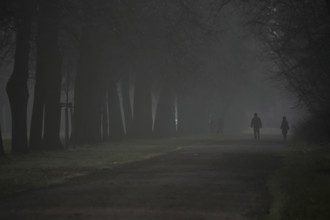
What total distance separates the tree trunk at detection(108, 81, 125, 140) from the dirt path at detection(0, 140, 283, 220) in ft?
75.0

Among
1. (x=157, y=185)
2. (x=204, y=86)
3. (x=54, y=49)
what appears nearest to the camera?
(x=157, y=185)

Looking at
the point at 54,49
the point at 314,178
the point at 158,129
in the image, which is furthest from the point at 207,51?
the point at 314,178

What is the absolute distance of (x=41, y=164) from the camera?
19375mm

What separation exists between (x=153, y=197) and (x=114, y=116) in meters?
28.8

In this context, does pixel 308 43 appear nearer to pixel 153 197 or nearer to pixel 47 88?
pixel 47 88

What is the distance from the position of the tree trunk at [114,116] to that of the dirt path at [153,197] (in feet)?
75.0

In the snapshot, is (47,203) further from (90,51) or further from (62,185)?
(90,51)

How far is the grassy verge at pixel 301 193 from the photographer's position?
8.84 meters

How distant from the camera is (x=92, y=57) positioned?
1288 inches

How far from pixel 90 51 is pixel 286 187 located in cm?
2148

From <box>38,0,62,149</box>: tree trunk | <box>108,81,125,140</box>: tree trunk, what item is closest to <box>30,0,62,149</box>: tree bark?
<box>38,0,62,149</box>: tree trunk

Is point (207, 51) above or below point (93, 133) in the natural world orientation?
above

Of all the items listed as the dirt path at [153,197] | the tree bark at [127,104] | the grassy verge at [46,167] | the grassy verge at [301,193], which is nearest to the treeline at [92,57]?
the tree bark at [127,104]

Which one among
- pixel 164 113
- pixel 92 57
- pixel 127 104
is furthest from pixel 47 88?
pixel 164 113
